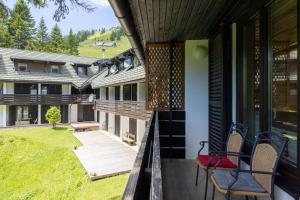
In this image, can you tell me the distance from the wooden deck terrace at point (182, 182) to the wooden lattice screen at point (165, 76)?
1.28m

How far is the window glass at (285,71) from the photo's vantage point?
2.29 m

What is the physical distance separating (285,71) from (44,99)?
2293 cm

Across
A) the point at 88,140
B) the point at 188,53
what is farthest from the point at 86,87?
the point at 188,53

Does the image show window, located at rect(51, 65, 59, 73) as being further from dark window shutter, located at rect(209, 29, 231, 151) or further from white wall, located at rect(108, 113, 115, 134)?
dark window shutter, located at rect(209, 29, 231, 151)

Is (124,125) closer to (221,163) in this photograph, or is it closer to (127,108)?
(127,108)

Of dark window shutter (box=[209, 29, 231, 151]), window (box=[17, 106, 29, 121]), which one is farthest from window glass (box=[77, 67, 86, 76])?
dark window shutter (box=[209, 29, 231, 151])

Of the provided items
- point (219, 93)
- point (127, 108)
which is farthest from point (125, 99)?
point (219, 93)

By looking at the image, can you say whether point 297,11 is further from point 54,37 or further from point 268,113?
point 54,37

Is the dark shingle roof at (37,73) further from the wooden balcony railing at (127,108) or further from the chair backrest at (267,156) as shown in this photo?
the chair backrest at (267,156)

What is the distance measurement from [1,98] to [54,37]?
958 inches

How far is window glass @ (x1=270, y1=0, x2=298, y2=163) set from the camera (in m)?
2.29

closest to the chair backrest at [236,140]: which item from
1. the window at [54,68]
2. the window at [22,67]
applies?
the window at [22,67]

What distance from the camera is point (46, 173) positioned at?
11.5 m

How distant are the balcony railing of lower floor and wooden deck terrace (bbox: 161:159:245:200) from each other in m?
19.8
